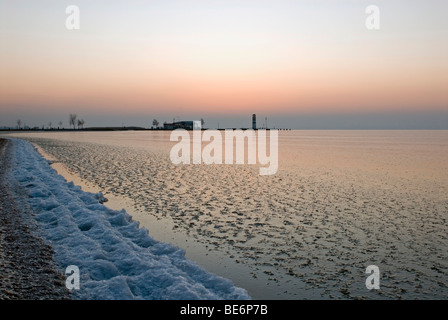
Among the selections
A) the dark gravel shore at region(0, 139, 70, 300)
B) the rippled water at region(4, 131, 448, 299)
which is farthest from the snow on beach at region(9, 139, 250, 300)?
the rippled water at region(4, 131, 448, 299)

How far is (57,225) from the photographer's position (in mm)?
11422

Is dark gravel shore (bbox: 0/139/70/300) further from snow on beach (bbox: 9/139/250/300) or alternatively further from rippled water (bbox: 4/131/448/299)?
rippled water (bbox: 4/131/448/299)

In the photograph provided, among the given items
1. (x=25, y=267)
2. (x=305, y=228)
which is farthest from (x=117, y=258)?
(x=305, y=228)

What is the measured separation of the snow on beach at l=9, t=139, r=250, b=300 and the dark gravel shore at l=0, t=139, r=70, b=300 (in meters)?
0.31

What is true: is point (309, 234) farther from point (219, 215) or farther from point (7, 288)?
point (7, 288)

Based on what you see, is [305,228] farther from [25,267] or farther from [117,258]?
[25,267]

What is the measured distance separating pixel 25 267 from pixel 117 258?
83.3 inches

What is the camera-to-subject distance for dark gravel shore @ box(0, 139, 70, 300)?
654 centimetres

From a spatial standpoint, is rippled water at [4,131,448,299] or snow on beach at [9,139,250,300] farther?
rippled water at [4,131,448,299]

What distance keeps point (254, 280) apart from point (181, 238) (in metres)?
4.02

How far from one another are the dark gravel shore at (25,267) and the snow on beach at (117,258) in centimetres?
31
